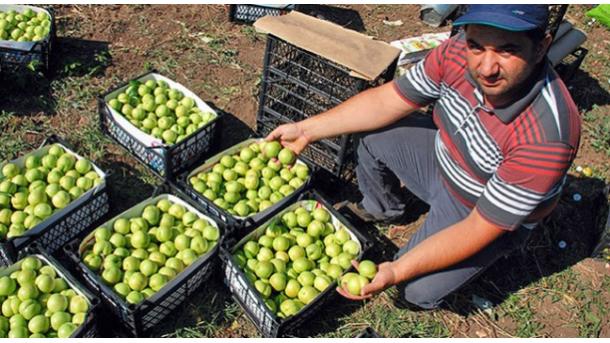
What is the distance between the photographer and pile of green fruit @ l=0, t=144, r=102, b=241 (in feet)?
13.8

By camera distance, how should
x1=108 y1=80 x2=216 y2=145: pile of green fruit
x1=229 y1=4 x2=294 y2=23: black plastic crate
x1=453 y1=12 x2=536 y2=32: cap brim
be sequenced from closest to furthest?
x1=453 y1=12 x2=536 y2=32: cap brim → x1=108 y1=80 x2=216 y2=145: pile of green fruit → x1=229 y1=4 x2=294 y2=23: black plastic crate

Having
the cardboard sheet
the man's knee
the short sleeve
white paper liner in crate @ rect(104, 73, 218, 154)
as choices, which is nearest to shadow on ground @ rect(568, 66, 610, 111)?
the cardboard sheet

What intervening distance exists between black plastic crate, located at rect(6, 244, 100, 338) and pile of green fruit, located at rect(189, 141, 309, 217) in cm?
121

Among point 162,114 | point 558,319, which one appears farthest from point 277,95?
point 558,319

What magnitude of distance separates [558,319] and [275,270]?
7.92ft

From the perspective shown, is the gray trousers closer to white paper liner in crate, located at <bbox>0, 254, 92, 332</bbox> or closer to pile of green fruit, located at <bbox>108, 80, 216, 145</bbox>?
pile of green fruit, located at <bbox>108, 80, 216, 145</bbox>

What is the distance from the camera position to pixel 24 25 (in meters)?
6.05

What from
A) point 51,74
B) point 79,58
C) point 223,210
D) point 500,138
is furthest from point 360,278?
point 79,58

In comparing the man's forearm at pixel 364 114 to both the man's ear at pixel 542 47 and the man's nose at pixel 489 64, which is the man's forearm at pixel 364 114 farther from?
the man's ear at pixel 542 47

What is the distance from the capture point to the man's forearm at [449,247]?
3.56 m

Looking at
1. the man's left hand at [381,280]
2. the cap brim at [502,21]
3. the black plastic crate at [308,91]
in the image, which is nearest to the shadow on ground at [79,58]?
the black plastic crate at [308,91]

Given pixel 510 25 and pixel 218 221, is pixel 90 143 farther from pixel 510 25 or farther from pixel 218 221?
pixel 510 25

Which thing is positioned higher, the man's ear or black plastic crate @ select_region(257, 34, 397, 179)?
the man's ear

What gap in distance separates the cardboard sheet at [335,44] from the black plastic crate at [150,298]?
1.62 metres
